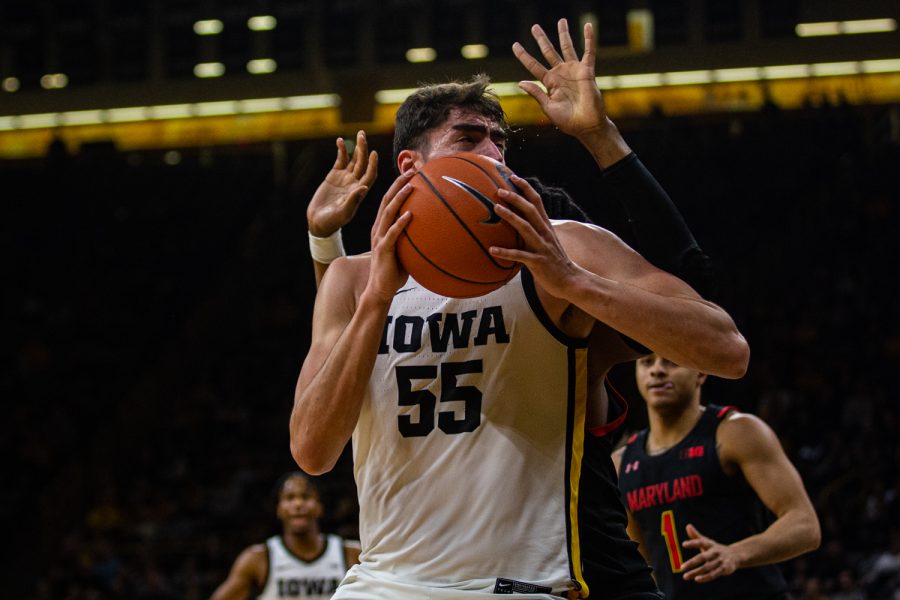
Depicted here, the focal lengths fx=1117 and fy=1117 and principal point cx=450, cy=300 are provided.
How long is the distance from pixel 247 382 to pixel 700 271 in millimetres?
13624

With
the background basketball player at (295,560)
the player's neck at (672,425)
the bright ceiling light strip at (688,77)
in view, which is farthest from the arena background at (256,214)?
the player's neck at (672,425)

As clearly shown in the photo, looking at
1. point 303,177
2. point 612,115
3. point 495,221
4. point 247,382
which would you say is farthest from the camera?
point 303,177

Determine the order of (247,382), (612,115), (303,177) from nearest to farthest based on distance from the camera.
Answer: (247,382) < (612,115) < (303,177)

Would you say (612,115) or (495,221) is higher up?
(495,221)

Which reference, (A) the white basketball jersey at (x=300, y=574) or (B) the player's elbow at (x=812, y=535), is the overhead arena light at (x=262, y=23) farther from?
(B) the player's elbow at (x=812, y=535)

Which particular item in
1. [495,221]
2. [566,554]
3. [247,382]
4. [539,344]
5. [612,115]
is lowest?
[247,382]

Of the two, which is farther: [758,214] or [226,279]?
[226,279]

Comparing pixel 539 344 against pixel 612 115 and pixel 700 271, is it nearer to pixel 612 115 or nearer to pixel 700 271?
pixel 700 271

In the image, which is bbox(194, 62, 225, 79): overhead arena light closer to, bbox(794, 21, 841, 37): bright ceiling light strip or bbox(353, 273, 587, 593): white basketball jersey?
bbox(794, 21, 841, 37): bright ceiling light strip

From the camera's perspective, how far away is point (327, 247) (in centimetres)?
325

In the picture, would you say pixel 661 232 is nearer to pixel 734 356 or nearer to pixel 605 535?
pixel 734 356

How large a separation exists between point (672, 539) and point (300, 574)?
367 cm

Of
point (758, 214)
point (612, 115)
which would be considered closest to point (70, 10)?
point (612, 115)

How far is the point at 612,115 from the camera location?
1753 centimetres
